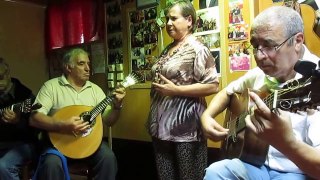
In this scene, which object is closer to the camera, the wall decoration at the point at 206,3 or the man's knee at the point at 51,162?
the man's knee at the point at 51,162

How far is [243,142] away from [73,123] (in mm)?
1251

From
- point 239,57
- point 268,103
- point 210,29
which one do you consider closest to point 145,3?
point 210,29

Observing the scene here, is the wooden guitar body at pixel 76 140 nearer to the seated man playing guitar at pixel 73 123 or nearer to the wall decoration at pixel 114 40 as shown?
the seated man playing guitar at pixel 73 123

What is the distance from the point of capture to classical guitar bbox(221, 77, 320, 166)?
99 cm

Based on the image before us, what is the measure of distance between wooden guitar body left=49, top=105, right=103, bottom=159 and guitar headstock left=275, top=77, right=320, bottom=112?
4.91 ft

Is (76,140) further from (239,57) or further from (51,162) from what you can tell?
(239,57)

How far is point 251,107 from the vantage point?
1.25 metres

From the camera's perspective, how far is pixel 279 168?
1.31 metres

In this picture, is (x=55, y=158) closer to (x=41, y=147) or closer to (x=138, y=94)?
(x=41, y=147)

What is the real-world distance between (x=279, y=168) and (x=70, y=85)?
159 cm

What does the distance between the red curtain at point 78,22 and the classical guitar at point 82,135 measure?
102 centimetres

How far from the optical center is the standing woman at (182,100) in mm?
1919

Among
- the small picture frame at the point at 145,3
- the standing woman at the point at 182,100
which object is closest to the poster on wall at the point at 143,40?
the small picture frame at the point at 145,3

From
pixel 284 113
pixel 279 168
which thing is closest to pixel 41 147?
pixel 279 168
